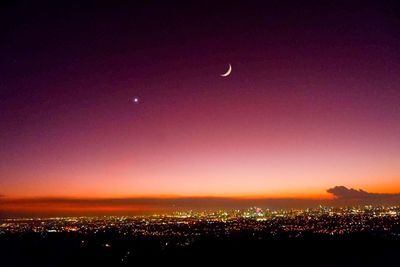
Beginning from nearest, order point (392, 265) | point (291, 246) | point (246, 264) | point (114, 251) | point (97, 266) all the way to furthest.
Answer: point (392, 265)
point (97, 266)
point (246, 264)
point (114, 251)
point (291, 246)

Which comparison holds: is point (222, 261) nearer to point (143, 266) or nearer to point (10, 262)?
point (143, 266)

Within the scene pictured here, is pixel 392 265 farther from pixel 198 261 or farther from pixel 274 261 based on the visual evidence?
pixel 198 261

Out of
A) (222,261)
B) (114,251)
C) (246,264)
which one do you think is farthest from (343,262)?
(114,251)

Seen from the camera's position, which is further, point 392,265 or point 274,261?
point 274,261

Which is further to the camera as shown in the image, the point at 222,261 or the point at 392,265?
the point at 222,261

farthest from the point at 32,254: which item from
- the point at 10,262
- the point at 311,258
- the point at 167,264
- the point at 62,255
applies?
the point at 311,258

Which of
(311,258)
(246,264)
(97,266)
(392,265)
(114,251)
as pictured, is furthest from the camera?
(114,251)

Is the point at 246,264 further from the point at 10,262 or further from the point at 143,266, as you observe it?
the point at 10,262

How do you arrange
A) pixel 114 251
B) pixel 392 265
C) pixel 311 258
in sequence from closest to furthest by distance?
pixel 392 265, pixel 311 258, pixel 114 251

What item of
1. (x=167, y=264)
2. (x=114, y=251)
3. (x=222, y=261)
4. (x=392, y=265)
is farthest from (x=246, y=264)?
(x=114, y=251)
